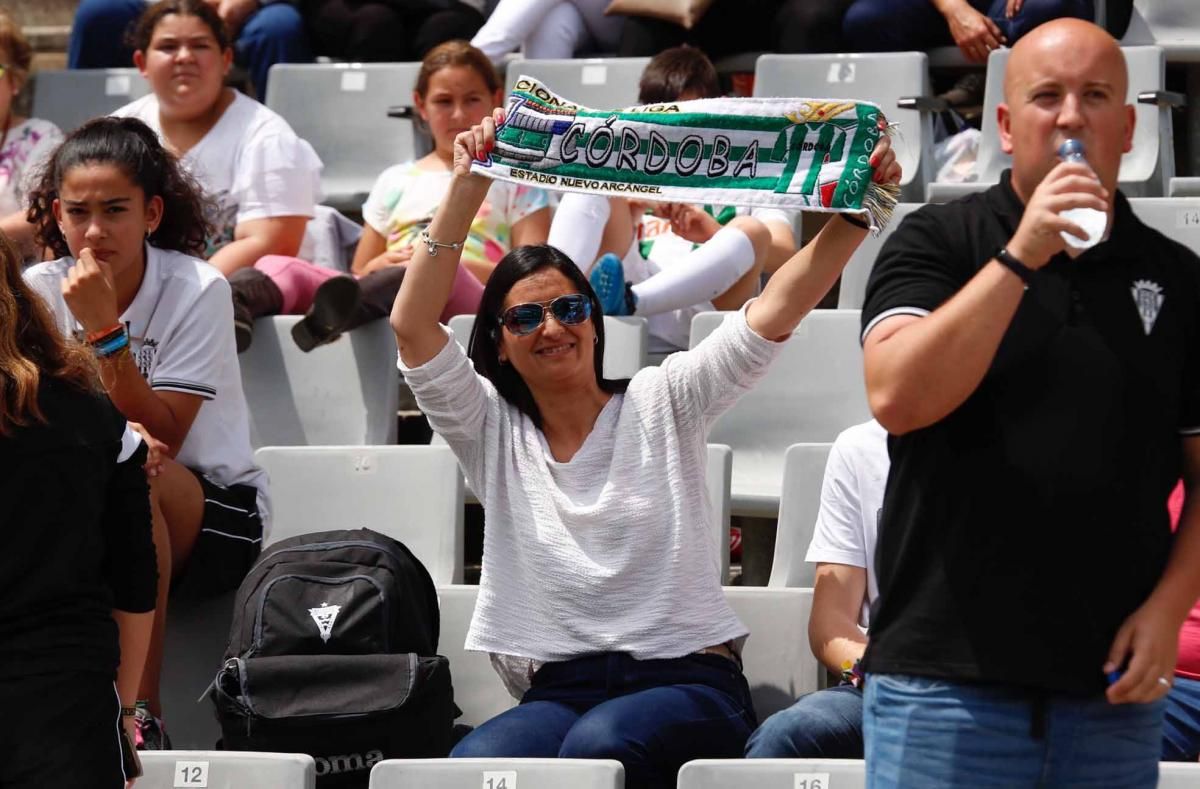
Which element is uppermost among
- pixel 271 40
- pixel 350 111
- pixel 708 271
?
pixel 271 40

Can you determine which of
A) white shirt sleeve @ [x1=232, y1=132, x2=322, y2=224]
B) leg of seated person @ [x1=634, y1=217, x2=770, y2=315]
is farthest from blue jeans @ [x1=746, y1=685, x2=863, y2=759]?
white shirt sleeve @ [x1=232, y1=132, x2=322, y2=224]

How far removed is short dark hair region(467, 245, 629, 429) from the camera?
3.09 metres

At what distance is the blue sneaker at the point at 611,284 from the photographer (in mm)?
4238

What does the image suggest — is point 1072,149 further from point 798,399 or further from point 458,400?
point 798,399

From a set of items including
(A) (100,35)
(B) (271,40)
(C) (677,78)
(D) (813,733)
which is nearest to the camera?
(D) (813,733)

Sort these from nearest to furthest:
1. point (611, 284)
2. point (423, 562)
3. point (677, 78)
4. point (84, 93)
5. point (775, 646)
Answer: point (775, 646)
point (423, 562)
point (611, 284)
point (677, 78)
point (84, 93)

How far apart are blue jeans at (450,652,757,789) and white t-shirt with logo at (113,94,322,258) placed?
2.26m

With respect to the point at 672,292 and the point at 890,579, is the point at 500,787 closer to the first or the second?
the point at 890,579

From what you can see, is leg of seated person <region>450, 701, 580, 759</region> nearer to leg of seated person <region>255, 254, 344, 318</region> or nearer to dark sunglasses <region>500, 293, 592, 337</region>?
dark sunglasses <region>500, 293, 592, 337</region>

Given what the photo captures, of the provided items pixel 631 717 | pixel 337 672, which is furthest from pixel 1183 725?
pixel 337 672

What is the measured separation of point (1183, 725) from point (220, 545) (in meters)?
1.75

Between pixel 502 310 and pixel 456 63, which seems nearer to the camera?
pixel 502 310

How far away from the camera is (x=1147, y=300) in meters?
1.85

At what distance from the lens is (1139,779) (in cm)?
182
